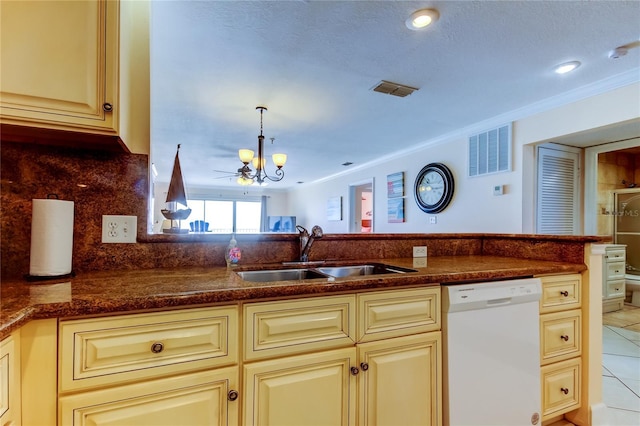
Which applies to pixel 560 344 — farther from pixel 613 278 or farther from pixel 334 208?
pixel 334 208

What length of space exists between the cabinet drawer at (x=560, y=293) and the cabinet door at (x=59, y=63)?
2.05 meters

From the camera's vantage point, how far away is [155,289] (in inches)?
38.8

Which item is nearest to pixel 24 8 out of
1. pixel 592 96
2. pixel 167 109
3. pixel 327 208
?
pixel 167 109

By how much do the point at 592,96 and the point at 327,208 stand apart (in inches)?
209

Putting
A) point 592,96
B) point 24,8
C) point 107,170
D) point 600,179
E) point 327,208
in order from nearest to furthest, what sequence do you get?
point 24,8 < point 107,170 < point 592,96 < point 600,179 < point 327,208

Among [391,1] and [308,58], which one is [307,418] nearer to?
[391,1]

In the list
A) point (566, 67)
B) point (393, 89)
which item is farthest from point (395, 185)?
point (566, 67)

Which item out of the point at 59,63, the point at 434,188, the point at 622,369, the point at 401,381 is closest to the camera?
the point at 59,63

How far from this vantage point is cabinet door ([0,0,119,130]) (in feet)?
3.13

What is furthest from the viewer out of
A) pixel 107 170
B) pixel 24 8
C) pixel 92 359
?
pixel 107 170

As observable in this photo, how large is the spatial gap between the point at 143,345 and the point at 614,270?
523 cm

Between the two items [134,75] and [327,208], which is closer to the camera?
[134,75]

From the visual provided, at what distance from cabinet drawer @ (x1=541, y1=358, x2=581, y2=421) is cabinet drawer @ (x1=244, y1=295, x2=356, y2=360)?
1185mm

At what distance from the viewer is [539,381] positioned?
1520 mm
